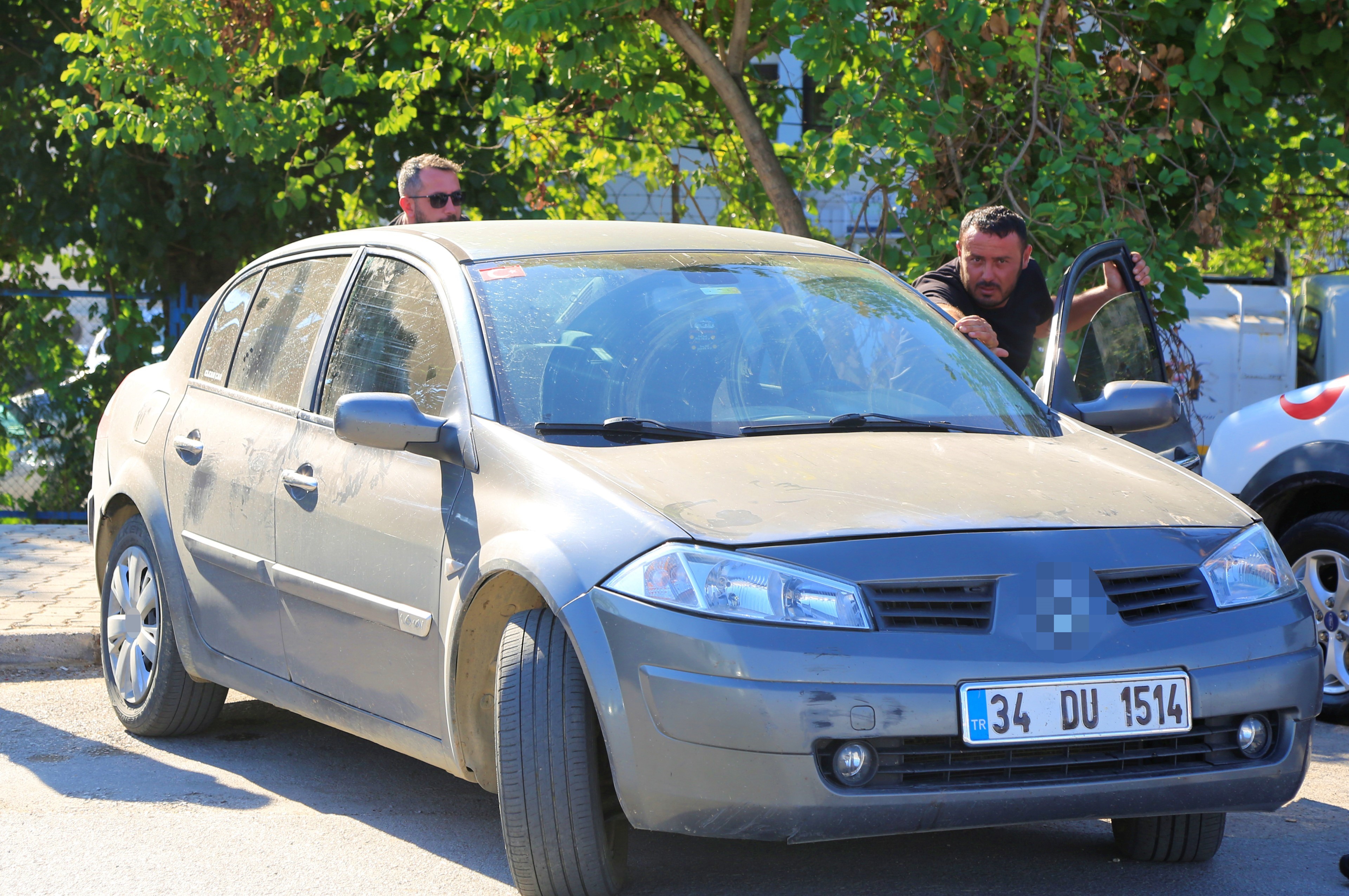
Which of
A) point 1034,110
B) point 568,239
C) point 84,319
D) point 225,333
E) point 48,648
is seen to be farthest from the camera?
point 84,319

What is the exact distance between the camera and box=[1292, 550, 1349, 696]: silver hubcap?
5.61 m

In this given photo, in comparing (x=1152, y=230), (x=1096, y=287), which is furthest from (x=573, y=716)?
(x=1152, y=230)

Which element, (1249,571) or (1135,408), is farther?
(1135,408)

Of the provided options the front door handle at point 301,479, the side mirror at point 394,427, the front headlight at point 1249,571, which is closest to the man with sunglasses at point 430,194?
the front door handle at point 301,479

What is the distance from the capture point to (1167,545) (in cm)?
332

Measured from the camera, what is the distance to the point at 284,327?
16.0 ft

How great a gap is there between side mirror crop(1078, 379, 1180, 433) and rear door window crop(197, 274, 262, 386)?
8.94ft

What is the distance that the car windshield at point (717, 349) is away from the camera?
3.86 meters

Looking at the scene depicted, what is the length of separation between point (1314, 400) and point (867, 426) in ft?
9.03

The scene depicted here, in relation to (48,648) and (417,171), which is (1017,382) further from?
(48,648)

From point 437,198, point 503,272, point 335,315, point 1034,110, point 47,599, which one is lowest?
point 47,599

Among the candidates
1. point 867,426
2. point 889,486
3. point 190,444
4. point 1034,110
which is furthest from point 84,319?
A: point 889,486

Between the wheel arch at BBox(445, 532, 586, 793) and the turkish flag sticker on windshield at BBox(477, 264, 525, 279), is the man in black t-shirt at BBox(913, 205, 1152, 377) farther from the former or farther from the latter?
the wheel arch at BBox(445, 532, 586, 793)

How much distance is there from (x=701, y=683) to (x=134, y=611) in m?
2.96
